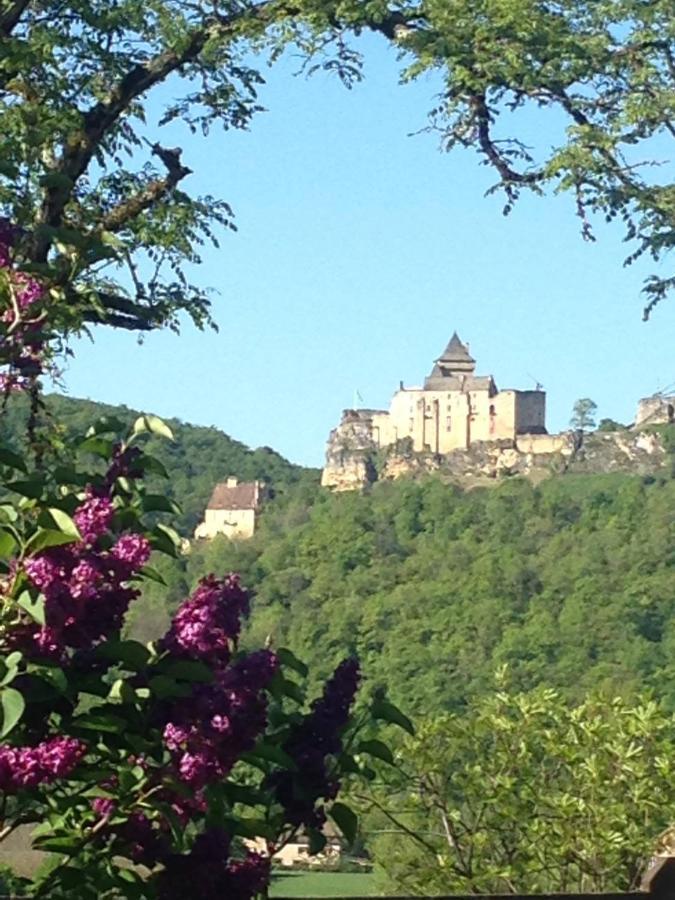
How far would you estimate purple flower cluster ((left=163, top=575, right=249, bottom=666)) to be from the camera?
95.7 inches

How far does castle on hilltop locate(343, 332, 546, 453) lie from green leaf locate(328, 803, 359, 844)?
315ft

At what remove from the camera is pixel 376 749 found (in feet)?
8.84

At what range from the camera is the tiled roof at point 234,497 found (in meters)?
87.3

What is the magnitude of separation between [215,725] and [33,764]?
24cm

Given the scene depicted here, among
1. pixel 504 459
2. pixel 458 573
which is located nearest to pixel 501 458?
pixel 504 459

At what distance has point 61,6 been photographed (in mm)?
6125

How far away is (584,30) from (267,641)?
3886 mm

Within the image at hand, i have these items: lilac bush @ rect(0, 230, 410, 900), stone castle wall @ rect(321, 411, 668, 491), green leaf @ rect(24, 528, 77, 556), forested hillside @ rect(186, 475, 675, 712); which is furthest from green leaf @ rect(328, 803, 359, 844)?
stone castle wall @ rect(321, 411, 668, 491)

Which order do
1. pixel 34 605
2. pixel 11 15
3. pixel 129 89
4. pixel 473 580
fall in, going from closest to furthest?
Answer: pixel 34 605 < pixel 11 15 < pixel 129 89 < pixel 473 580

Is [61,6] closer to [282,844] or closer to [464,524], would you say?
[282,844]

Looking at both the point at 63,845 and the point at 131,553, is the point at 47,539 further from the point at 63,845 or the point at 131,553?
the point at 63,845

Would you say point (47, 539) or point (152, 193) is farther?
point (152, 193)

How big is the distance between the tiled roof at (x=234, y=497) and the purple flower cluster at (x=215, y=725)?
8412 centimetres

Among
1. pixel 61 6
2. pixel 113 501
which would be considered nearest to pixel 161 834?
pixel 113 501
